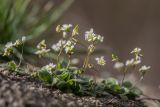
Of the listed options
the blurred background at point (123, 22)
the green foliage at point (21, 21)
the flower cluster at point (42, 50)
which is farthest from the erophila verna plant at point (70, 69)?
the blurred background at point (123, 22)

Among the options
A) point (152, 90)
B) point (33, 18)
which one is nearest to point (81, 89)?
point (152, 90)

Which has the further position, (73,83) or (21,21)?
(21,21)

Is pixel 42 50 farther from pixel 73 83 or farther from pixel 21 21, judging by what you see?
pixel 21 21

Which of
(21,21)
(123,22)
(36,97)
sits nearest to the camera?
(36,97)

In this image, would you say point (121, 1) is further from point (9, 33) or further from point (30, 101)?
point (30, 101)

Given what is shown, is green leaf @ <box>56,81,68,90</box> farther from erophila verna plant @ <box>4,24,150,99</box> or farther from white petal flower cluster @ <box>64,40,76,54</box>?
white petal flower cluster @ <box>64,40,76,54</box>

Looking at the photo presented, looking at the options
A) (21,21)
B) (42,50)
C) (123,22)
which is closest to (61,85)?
(42,50)

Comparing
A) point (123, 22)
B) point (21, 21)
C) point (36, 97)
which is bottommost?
point (36, 97)
